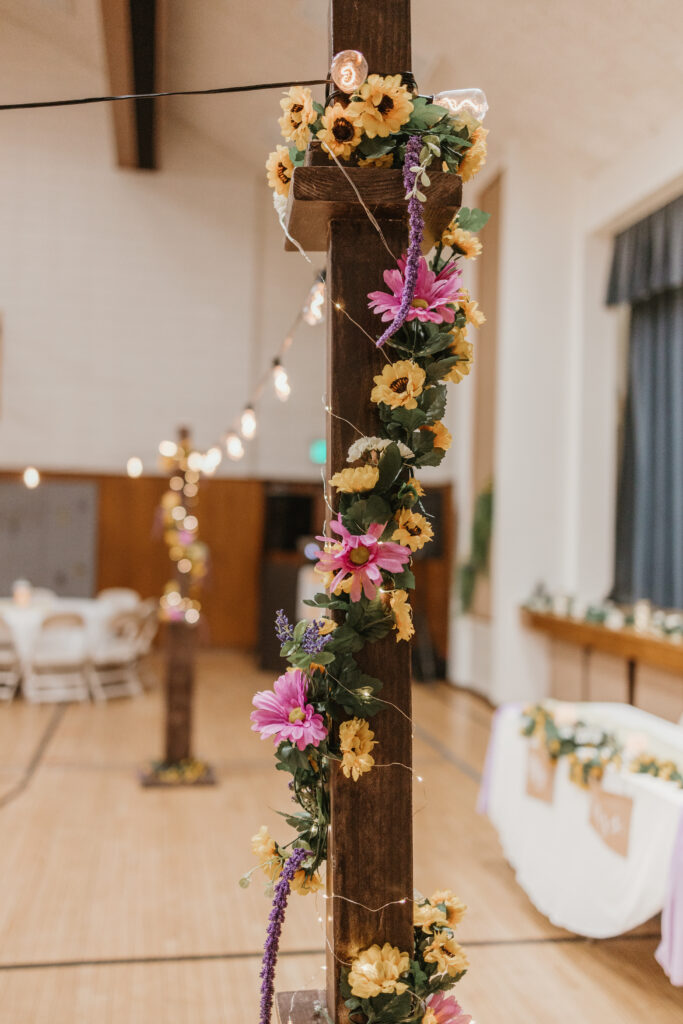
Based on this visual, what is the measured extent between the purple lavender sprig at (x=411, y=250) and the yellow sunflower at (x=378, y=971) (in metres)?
1.32

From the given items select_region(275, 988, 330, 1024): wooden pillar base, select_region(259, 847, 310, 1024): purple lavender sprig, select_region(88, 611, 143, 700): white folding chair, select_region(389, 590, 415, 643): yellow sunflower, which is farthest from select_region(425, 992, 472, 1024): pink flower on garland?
select_region(88, 611, 143, 700): white folding chair

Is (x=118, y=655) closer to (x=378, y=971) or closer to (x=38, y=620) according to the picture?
(x=38, y=620)

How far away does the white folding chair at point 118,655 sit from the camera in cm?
853

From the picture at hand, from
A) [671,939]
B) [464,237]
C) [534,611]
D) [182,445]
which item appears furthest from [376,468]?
[534,611]

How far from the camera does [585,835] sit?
3.73 meters

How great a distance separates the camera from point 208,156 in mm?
11031

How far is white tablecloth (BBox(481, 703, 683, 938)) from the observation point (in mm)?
3330

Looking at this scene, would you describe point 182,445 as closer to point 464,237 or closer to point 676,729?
point 676,729

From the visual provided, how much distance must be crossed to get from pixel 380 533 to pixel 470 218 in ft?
2.62

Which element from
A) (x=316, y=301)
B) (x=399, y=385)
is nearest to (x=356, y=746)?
(x=399, y=385)

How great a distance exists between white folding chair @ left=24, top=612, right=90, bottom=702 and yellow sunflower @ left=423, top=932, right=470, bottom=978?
258 inches

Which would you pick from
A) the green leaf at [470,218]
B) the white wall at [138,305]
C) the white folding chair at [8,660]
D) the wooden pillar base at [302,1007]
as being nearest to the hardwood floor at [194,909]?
the wooden pillar base at [302,1007]

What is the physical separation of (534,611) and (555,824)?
150 inches

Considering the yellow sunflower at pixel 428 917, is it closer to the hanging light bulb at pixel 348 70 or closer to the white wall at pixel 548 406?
the hanging light bulb at pixel 348 70
